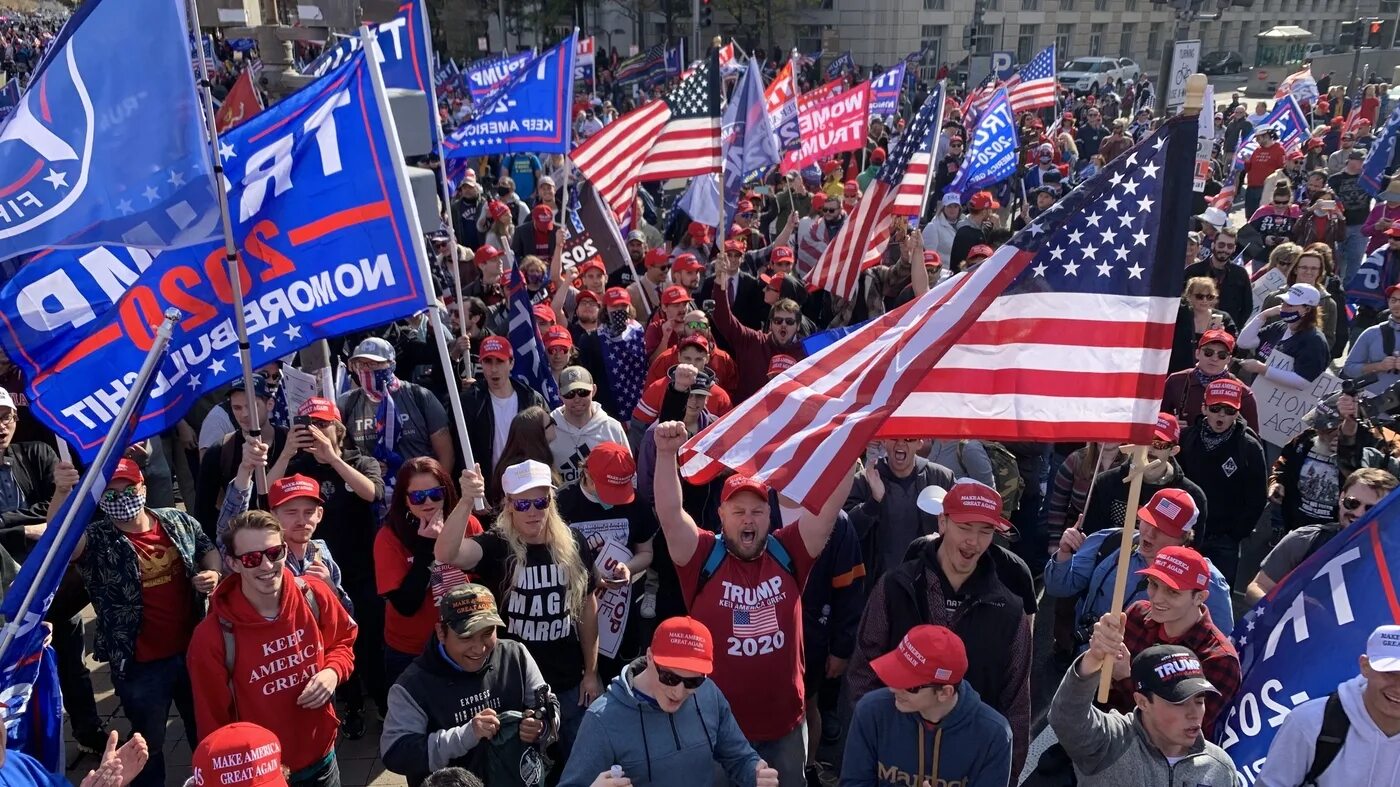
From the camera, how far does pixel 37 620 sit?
362 cm

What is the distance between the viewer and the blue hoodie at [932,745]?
3641 millimetres

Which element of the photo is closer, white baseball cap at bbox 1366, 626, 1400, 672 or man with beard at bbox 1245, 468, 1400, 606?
white baseball cap at bbox 1366, 626, 1400, 672

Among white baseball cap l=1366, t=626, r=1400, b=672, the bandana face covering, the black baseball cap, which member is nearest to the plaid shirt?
the black baseball cap

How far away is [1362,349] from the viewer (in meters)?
7.86

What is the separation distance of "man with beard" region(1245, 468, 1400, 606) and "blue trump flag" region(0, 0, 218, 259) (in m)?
4.81

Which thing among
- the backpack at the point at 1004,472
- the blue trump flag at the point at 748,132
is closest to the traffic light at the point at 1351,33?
the blue trump flag at the point at 748,132

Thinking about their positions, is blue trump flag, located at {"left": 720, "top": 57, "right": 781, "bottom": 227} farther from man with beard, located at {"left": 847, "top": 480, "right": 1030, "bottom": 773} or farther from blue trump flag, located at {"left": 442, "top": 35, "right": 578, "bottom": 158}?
man with beard, located at {"left": 847, "top": 480, "right": 1030, "bottom": 773}

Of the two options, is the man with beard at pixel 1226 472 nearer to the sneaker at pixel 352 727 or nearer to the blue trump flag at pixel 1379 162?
the sneaker at pixel 352 727

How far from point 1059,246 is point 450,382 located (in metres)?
2.31

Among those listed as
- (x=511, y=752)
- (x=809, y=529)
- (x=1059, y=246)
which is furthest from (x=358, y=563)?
(x=1059, y=246)

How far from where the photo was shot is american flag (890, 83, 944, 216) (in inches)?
340

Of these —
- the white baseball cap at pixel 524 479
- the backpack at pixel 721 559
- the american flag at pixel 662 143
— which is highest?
the american flag at pixel 662 143

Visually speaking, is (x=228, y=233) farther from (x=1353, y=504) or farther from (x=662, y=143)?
(x=662, y=143)

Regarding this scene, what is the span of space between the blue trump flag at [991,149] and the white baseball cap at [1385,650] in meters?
9.15
